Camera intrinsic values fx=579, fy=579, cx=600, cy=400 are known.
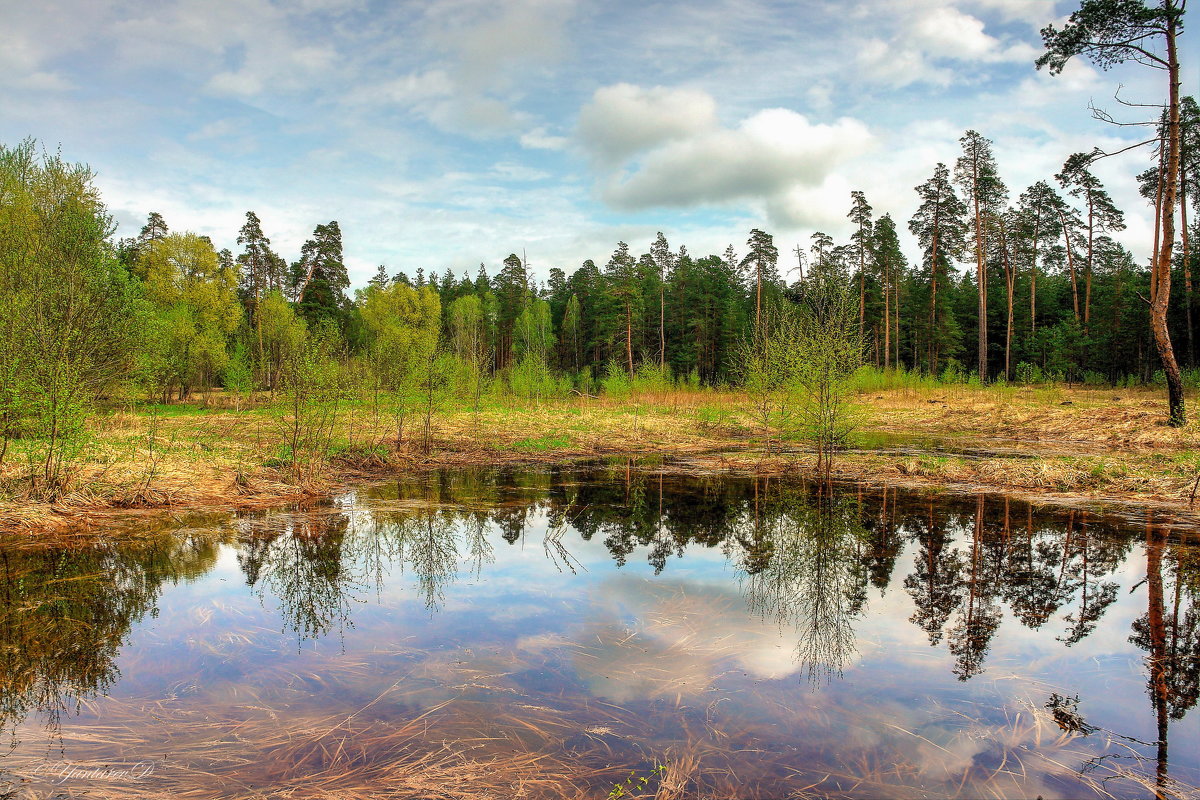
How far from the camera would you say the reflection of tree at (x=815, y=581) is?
17.5ft

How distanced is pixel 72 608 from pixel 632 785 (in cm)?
601

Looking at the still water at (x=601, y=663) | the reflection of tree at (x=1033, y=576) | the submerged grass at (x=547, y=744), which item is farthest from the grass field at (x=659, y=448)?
the submerged grass at (x=547, y=744)

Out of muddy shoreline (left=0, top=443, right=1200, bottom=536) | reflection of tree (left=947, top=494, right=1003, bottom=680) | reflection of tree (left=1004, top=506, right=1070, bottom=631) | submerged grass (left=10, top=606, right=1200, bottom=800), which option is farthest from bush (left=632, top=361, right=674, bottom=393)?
submerged grass (left=10, top=606, right=1200, bottom=800)

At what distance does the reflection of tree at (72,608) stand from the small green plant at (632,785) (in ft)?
12.5

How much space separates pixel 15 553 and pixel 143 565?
1775 mm

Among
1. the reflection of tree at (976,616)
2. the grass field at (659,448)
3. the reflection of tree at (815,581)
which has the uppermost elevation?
the grass field at (659,448)

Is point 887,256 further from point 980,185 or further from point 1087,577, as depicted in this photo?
point 1087,577

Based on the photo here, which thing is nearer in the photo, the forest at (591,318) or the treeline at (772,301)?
the forest at (591,318)

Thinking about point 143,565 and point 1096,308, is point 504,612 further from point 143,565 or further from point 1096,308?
point 1096,308

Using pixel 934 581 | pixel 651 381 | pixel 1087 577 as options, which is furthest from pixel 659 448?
pixel 1087 577

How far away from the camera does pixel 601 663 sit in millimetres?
4934

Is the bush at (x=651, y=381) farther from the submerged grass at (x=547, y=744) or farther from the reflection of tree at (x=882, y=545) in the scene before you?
the submerged grass at (x=547, y=744)

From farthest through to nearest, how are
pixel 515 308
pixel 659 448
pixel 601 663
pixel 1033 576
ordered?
pixel 515 308 → pixel 659 448 → pixel 1033 576 → pixel 601 663

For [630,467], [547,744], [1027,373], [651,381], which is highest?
[1027,373]
